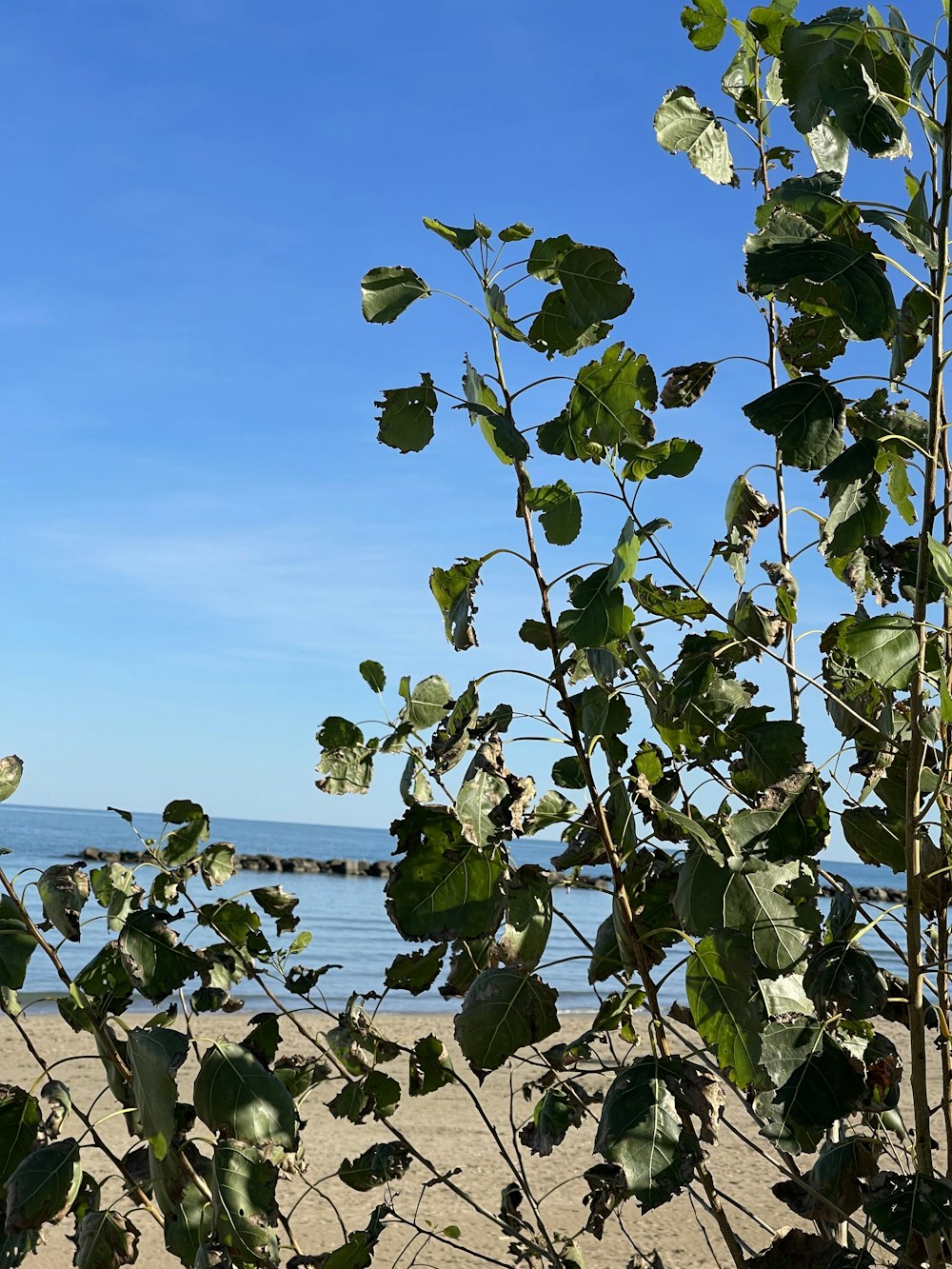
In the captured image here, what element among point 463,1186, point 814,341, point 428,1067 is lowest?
point 463,1186

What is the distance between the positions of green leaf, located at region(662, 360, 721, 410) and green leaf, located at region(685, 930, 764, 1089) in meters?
0.95

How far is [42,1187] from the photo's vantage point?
5.00 feet

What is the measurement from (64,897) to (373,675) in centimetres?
53

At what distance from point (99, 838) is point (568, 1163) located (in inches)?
2419

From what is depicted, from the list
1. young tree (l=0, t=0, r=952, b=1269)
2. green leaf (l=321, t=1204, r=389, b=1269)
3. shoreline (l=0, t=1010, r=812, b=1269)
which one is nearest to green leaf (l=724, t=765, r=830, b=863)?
young tree (l=0, t=0, r=952, b=1269)

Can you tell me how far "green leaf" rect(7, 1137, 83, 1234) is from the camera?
4.95 feet

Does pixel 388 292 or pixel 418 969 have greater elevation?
pixel 388 292

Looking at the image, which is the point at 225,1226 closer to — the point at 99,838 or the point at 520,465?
the point at 520,465

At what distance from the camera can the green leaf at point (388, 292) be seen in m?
1.46

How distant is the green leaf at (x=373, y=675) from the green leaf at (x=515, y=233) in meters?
0.64

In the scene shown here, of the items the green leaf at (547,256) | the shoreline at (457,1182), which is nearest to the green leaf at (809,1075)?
the green leaf at (547,256)

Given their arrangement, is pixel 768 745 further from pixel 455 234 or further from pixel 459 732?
pixel 455 234

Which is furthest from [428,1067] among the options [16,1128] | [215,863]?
[16,1128]

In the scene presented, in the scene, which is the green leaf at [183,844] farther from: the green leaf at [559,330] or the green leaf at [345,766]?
the green leaf at [559,330]
